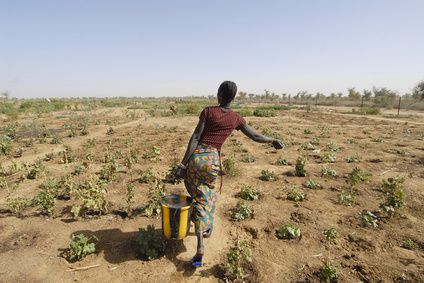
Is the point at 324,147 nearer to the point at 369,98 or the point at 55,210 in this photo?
the point at 55,210

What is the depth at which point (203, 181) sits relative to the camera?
2746 millimetres

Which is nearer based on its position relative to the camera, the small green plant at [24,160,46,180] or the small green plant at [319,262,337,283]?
the small green plant at [319,262,337,283]

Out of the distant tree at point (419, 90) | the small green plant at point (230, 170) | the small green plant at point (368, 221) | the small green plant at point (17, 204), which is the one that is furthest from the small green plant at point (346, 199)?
the distant tree at point (419, 90)

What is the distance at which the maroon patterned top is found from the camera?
105 inches

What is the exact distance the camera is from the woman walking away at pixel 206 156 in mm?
2684

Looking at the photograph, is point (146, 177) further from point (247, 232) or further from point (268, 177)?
point (268, 177)

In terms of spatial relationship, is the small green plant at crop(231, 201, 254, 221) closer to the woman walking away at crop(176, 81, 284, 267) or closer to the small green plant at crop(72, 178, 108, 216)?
the woman walking away at crop(176, 81, 284, 267)

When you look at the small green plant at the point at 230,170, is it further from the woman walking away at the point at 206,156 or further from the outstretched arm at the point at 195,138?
the outstretched arm at the point at 195,138

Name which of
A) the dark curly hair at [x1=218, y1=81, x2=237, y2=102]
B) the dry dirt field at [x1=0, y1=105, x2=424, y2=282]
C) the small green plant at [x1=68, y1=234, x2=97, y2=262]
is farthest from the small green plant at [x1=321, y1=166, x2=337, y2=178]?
the small green plant at [x1=68, y1=234, x2=97, y2=262]

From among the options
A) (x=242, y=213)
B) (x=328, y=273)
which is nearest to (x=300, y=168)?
(x=242, y=213)

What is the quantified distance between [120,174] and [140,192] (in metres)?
1.35

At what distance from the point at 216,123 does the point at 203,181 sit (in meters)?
0.64

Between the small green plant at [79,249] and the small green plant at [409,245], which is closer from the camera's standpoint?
the small green plant at [79,249]

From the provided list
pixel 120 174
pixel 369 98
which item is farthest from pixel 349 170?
pixel 369 98
